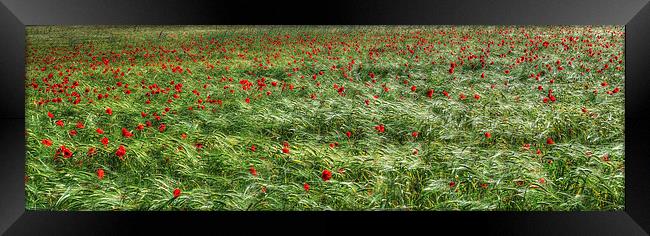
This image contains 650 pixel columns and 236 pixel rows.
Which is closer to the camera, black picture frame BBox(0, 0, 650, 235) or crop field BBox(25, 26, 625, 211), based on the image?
black picture frame BBox(0, 0, 650, 235)

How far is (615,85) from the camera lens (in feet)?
22.3

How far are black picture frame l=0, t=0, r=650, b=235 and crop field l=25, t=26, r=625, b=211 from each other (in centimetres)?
35

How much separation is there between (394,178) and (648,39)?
1.73m

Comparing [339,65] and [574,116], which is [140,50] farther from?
[574,116]

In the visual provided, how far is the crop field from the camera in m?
3.81

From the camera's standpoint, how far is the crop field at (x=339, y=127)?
12.5 ft

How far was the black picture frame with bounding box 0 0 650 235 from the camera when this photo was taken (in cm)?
269
